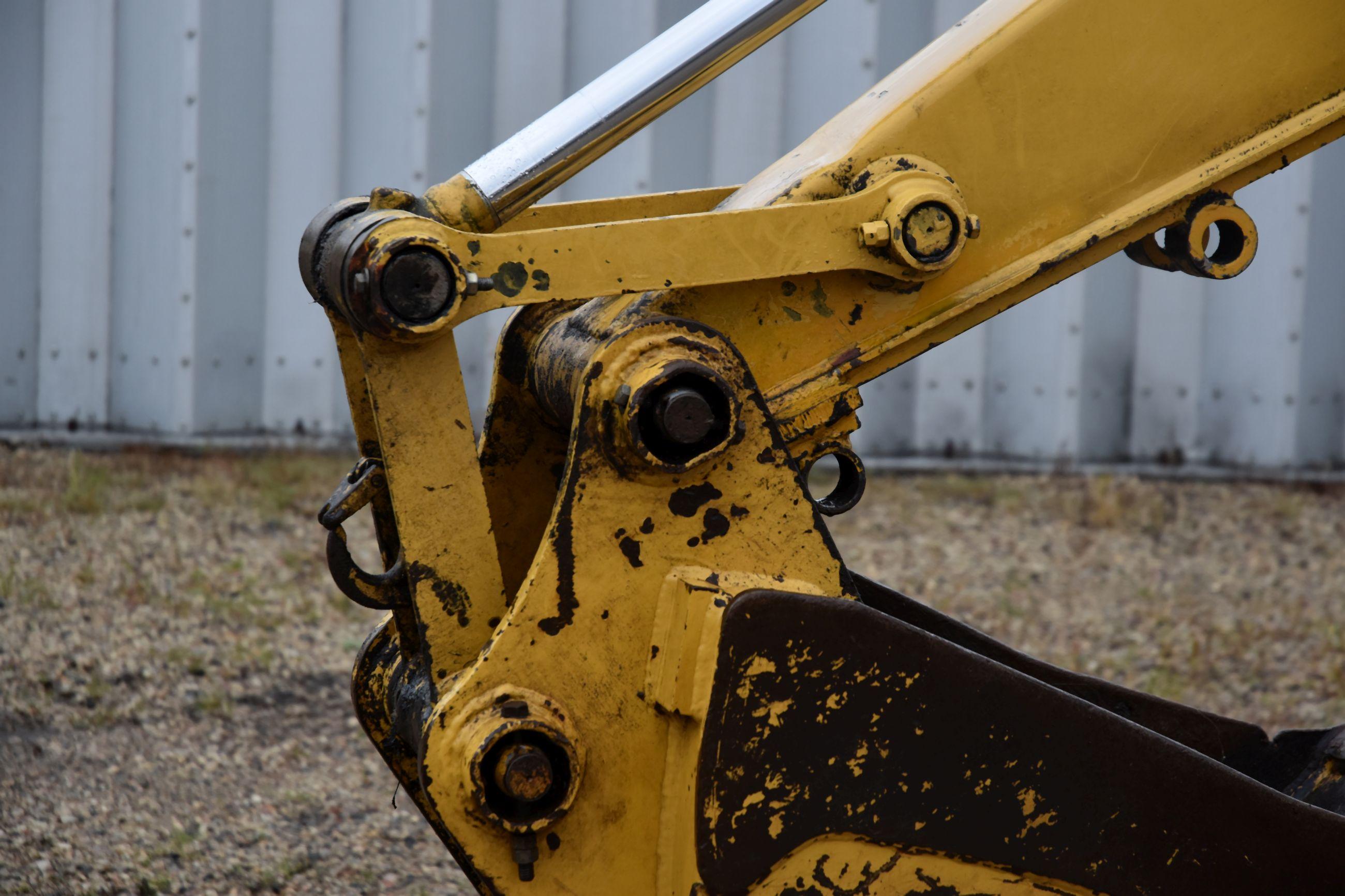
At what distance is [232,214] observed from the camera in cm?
469

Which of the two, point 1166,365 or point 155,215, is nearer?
point 155,215

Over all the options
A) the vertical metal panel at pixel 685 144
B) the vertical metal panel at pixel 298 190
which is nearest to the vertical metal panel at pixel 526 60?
the vertical metal panel at pixel 685 144

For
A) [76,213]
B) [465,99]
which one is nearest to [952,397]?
[465,99]

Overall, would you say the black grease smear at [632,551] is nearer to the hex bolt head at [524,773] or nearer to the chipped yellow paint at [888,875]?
the hex bolt head at [524,773]

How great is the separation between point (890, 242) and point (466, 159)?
356 centimetres

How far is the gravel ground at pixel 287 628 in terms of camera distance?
2.39 m

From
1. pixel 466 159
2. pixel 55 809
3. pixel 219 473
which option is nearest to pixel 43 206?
pixel 219 473

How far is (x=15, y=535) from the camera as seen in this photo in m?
3.91

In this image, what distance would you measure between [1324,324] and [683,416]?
445cm

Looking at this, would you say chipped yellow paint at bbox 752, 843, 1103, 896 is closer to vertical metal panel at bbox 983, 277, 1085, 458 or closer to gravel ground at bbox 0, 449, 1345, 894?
gravel ground at bbox 0, 449, 1345, 894

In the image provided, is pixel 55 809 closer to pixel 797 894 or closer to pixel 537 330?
pixel 537 330

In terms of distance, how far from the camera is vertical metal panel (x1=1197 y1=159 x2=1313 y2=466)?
4852 mm

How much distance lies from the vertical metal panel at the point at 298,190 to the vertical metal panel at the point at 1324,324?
12.3 ft

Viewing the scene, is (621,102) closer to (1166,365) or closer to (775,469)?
(775,469)
